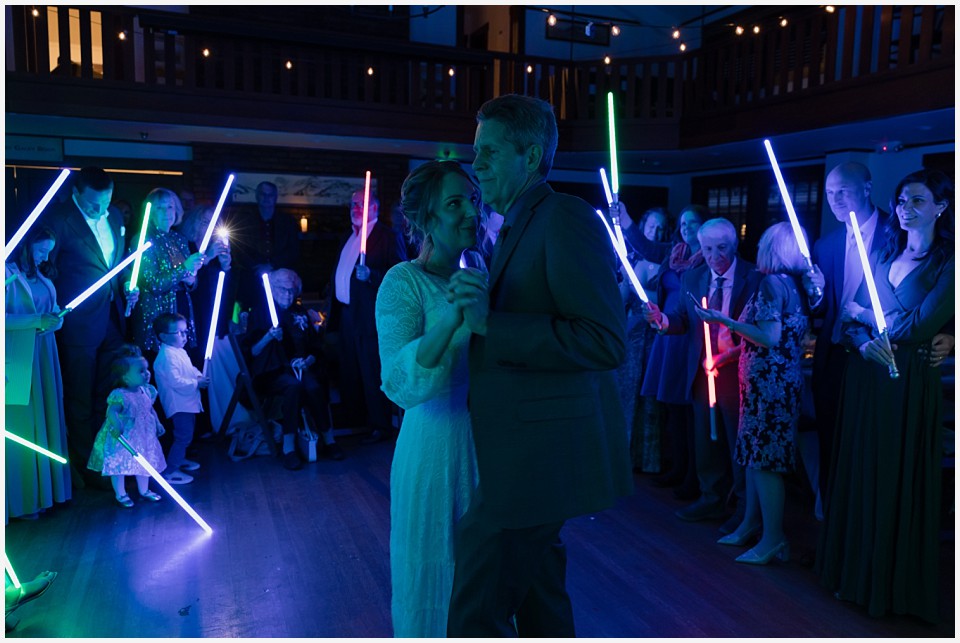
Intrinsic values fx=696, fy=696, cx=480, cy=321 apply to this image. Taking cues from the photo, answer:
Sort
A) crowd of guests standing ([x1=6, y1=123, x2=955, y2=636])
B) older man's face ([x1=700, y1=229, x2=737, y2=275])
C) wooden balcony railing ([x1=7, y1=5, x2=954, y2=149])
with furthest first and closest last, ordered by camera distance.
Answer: wooden balcony railing ([x1=7, y1=5, x2=954, y2=149]) < older man's face ([x1=700, y1=229, x2=737, y2=275]) < crowd of guests standing ([x1=6, y1=123, x2=955, y2=636])

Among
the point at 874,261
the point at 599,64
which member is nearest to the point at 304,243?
the point at 599,64

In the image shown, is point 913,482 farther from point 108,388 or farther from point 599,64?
point 599,64

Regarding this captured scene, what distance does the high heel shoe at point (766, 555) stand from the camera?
10.0 feet

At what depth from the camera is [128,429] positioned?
12.2ft

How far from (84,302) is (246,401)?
1.32 meters

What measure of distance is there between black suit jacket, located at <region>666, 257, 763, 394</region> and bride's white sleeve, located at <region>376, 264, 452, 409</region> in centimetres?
196

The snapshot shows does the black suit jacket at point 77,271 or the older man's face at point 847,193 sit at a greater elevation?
the older man's face at point 847,193

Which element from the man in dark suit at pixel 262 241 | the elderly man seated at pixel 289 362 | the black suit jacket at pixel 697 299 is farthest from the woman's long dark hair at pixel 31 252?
the black suit jacket at pixel 697 299

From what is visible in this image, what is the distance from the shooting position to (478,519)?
1.47m

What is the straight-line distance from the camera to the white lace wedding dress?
175cm

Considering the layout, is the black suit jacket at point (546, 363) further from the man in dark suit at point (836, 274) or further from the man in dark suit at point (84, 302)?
the man in dark suit at point (84, 302)

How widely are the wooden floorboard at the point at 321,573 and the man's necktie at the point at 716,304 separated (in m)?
0.94

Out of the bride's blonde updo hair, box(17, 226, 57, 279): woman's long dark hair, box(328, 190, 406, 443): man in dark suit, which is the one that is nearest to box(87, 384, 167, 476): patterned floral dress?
Result: box(17, 226, 57, 279): woman's long dark hair

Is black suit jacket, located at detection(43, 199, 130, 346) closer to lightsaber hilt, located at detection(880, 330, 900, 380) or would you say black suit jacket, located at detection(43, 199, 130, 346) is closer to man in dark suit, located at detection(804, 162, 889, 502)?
man in dark suit, located at detection(804, 162, 889, 502)
